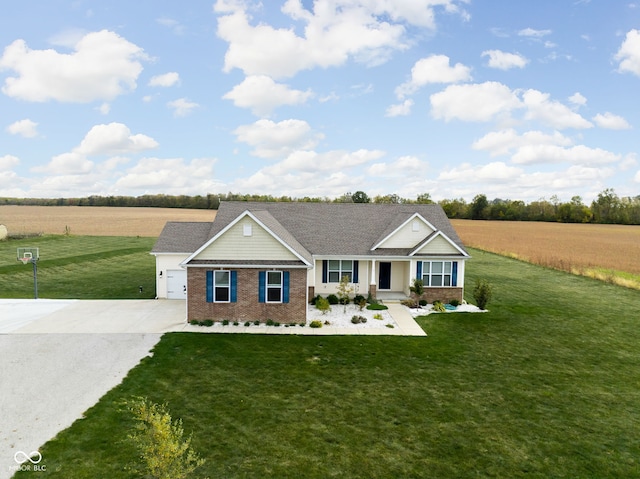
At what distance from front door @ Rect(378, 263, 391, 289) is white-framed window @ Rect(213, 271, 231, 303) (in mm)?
10555

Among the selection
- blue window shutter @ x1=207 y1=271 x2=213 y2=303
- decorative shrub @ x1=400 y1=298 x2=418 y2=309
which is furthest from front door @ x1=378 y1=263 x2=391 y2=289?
blue window shutter @ x1=207 y1=271 x2=213 y2=303

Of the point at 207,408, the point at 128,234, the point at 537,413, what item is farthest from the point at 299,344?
the point at 128,234

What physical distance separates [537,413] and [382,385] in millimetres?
4569

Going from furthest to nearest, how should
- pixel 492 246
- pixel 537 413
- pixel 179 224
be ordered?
pixel 492 246
pixel 179 224
pixel 537 413

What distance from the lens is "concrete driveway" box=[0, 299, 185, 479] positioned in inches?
406

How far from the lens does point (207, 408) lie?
1123 centimetres

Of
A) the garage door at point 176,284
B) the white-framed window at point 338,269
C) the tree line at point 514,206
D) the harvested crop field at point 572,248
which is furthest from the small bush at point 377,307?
the tree line at point 514,206

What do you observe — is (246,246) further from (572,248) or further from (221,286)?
(572,248)

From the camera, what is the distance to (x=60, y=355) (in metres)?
15.0

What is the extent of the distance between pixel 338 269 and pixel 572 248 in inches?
1733

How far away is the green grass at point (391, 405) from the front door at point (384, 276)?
654 centimetres

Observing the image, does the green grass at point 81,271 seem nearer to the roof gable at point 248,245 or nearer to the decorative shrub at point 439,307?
the roof gable at point 248,245

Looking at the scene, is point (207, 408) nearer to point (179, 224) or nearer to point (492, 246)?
point (179, 224)

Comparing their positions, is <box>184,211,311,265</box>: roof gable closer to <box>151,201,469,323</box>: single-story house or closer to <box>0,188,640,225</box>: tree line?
<box>151,201,469,323</box>: single-story house
